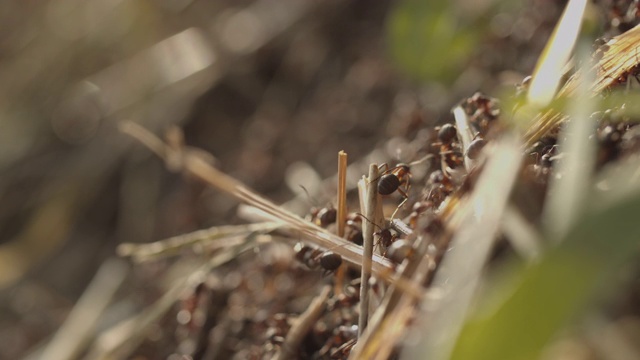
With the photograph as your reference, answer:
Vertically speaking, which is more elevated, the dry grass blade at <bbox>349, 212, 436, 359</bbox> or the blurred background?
the blurred background

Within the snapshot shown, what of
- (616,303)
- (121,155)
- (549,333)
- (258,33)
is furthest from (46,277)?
(549,333)

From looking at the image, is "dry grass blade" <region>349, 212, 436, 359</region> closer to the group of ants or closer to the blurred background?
the group of ants

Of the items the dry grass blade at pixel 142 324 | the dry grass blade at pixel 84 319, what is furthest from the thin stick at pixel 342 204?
the dry grass blade at pixel 84 319

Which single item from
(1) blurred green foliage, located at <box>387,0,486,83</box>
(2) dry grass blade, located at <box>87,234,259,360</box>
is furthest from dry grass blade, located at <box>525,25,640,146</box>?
(1) blurred green foliage, located at <box>387,0,486,83</box>

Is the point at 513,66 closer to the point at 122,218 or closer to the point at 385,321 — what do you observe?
the point at 385,321

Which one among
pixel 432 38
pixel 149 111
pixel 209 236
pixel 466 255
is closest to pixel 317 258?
pixel 209 236

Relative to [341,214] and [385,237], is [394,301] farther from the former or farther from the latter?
[341,214]
